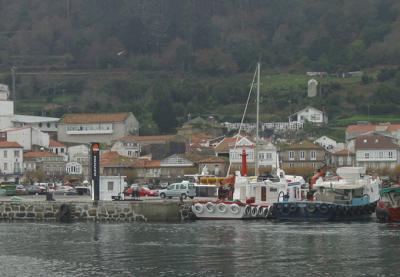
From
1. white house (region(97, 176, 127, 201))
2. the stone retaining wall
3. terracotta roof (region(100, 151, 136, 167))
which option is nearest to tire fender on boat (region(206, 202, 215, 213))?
the stone retaining wall

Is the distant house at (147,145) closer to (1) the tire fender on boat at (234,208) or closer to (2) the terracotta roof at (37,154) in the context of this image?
(2) the terracotta roof at (37,154)

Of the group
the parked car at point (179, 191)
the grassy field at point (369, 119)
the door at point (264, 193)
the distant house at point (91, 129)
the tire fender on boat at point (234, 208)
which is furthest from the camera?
the grassy field at point (369, 119)

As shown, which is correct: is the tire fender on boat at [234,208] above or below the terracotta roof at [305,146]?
A: below

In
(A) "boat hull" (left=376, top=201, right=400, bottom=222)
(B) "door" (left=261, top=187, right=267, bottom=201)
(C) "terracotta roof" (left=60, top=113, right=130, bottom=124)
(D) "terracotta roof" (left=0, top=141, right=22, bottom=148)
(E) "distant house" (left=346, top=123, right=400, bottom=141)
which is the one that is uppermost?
(C) "terracotta roof" (left=60, top=113, right=130, bottom=124)

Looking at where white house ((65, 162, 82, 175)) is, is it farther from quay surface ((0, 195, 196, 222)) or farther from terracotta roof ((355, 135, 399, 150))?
quay surface ((0, 195, 196, 222))

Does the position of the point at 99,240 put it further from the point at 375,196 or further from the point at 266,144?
the point at 266,144

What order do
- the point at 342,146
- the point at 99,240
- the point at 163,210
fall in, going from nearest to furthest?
1. the point at 99,240
2. the point at 163,210
3. the point at 342,146

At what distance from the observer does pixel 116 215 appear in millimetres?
71812

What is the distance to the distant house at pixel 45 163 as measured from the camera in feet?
429

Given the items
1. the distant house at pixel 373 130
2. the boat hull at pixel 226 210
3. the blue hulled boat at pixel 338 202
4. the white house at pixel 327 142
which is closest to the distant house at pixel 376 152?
the distant house at pixel 373 130

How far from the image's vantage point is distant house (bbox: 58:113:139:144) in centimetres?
14988

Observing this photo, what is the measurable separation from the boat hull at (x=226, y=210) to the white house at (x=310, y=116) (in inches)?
3444

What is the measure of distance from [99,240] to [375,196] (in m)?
21.5

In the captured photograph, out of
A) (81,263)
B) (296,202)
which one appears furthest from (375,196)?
(81,263)
